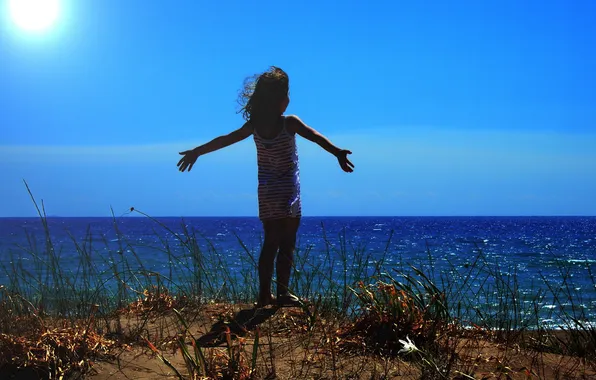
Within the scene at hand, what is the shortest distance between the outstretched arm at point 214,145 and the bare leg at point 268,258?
2.29ft

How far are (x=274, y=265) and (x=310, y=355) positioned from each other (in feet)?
5.31

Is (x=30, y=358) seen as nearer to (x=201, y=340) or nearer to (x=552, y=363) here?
(x=201, y=340)

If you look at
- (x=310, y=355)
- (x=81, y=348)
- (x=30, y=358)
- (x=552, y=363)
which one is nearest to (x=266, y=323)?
(x=310, y=355)

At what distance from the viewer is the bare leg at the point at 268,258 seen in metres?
4.45

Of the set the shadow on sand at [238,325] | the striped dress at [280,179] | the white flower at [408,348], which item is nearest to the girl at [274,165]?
the striped dress at [280,179]

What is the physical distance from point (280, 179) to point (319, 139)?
478mm

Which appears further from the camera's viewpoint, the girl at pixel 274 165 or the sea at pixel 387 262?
the girl at pixel 274 165

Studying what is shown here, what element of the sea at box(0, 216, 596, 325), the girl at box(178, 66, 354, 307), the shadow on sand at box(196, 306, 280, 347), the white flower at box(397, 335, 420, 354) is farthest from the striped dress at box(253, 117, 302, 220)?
the white flower at box(397, 335, 420, 354)

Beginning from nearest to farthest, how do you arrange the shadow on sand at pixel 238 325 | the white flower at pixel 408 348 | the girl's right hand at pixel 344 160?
the white flower at pixel 408 348, the shadow on sand at pixel 238 325, the girl's right hand at pixel 344 160

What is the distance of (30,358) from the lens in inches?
118

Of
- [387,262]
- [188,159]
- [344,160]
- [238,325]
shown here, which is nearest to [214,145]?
[188,159]

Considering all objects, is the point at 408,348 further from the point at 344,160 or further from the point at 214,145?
the point at 214,145

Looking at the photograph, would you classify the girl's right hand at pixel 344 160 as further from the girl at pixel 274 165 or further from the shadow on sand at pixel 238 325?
the shadow on sand at pixel 238 325

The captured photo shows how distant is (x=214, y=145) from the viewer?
466cm
